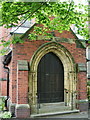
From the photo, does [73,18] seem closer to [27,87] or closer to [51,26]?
[51,26]

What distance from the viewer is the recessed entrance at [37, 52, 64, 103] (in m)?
8.84

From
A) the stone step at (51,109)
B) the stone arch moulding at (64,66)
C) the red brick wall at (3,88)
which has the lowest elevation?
the stone step at (51,109)

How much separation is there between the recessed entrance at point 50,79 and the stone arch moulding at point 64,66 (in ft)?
0.96

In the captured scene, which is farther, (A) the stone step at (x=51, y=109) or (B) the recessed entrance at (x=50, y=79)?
(B) the recessed entrance at (x=50, y=79)

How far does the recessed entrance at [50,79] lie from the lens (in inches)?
348

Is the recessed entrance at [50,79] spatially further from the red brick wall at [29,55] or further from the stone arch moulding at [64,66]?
the red brick wall at [29,55]

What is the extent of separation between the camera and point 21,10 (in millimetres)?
6055

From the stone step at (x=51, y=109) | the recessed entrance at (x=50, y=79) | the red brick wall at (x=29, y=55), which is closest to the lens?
the red brick wall at (x=29, y=55)

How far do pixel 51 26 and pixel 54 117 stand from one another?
4543 millimetres

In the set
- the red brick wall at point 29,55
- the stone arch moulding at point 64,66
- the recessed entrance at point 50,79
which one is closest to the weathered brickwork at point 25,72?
the red brick wall at point 29,55

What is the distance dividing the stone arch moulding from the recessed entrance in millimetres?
292

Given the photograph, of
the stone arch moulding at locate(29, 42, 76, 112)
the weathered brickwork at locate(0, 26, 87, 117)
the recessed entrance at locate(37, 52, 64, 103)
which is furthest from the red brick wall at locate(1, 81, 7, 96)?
the stone arch moulding at locate(29, 42, 76, 112)

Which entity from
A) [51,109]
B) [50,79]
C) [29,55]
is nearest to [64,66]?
[50,79]

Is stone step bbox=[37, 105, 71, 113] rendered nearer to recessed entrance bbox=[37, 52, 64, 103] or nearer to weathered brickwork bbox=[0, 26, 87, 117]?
recessed entrance bbox=[37, 52, 64, 103]
